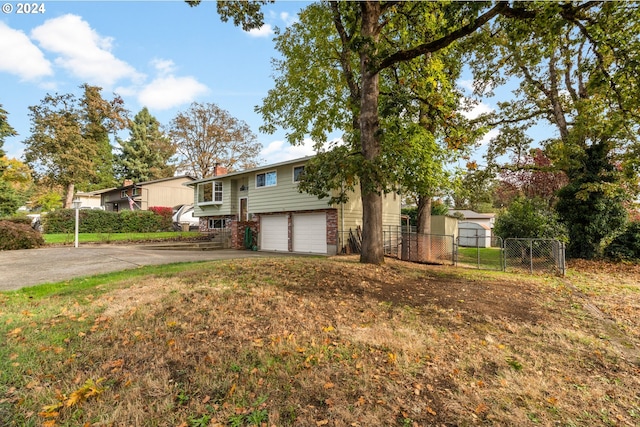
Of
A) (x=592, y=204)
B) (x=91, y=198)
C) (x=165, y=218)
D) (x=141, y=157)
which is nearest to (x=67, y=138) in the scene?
(x=165, y=218)

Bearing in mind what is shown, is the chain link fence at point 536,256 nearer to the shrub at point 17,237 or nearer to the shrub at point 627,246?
the shrub at point 627,246

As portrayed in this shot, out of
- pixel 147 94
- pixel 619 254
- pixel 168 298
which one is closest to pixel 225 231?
pixel 147 94

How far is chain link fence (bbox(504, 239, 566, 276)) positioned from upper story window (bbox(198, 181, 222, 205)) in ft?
57.4

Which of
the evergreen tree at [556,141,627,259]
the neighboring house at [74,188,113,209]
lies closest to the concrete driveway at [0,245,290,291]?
the evergreen tree at [556,141,627,259]

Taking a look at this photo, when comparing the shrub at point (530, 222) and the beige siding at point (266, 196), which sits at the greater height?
the beige siding at point (266, 196)

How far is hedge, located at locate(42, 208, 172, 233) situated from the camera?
2208cm

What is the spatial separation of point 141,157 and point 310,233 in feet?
140

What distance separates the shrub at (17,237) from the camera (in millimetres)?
13836

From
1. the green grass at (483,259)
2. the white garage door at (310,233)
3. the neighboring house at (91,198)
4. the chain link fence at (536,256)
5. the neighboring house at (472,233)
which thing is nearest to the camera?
the chain link fence at (536,256)

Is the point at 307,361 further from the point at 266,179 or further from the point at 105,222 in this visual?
the point at 105,222

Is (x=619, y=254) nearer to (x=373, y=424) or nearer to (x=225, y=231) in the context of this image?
(x=373, y=424)

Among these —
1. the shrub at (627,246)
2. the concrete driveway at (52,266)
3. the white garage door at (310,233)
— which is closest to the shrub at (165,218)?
the concrete driveway at (52,266)

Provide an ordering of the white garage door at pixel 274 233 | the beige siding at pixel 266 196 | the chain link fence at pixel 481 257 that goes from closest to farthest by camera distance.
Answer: the chain link fence at pixel 481 257 → the beige siding at pixel 266 196 → the white garage door at pixel 274 233

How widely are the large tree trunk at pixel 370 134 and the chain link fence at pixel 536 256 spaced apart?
5364 mm
